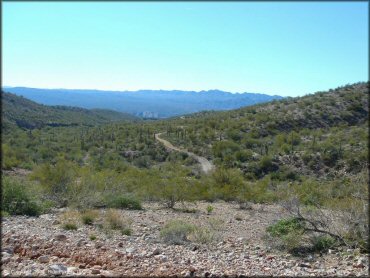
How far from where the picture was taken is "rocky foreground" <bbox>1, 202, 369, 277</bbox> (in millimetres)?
7914

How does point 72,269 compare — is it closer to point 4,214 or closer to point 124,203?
point 4,214

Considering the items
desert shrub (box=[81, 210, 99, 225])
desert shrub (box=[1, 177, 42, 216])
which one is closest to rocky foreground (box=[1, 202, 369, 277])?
desert shrub (box=[81, 210, 99, 225])

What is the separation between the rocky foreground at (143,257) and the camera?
7914 millimetres

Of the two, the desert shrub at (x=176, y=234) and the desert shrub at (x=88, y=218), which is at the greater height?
the desert shrub at (x=176, y=234)

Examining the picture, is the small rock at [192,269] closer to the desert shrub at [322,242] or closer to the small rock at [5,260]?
the small rock at [5,260]

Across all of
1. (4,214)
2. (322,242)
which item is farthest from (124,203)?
(322,242)

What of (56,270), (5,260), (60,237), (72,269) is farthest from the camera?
(60,237)

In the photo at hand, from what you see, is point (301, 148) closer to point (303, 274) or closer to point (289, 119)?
point (289, 119)

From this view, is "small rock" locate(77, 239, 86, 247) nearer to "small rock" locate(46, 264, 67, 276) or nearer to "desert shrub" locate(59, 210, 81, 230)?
"small rock" locate(46, 264, 67, 276)

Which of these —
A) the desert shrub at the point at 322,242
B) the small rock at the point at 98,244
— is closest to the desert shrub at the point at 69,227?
the small rock at the point at 98,244

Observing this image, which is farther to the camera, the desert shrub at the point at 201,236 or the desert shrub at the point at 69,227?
the desert shrub at the point at 69,227

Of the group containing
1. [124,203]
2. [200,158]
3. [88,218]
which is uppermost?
[88,218]

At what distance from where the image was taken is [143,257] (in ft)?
29.3

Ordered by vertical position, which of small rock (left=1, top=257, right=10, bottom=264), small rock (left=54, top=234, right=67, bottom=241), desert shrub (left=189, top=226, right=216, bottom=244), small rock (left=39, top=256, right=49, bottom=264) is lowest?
desert shrub (left=189, top=226, right=216, bottom=244)
